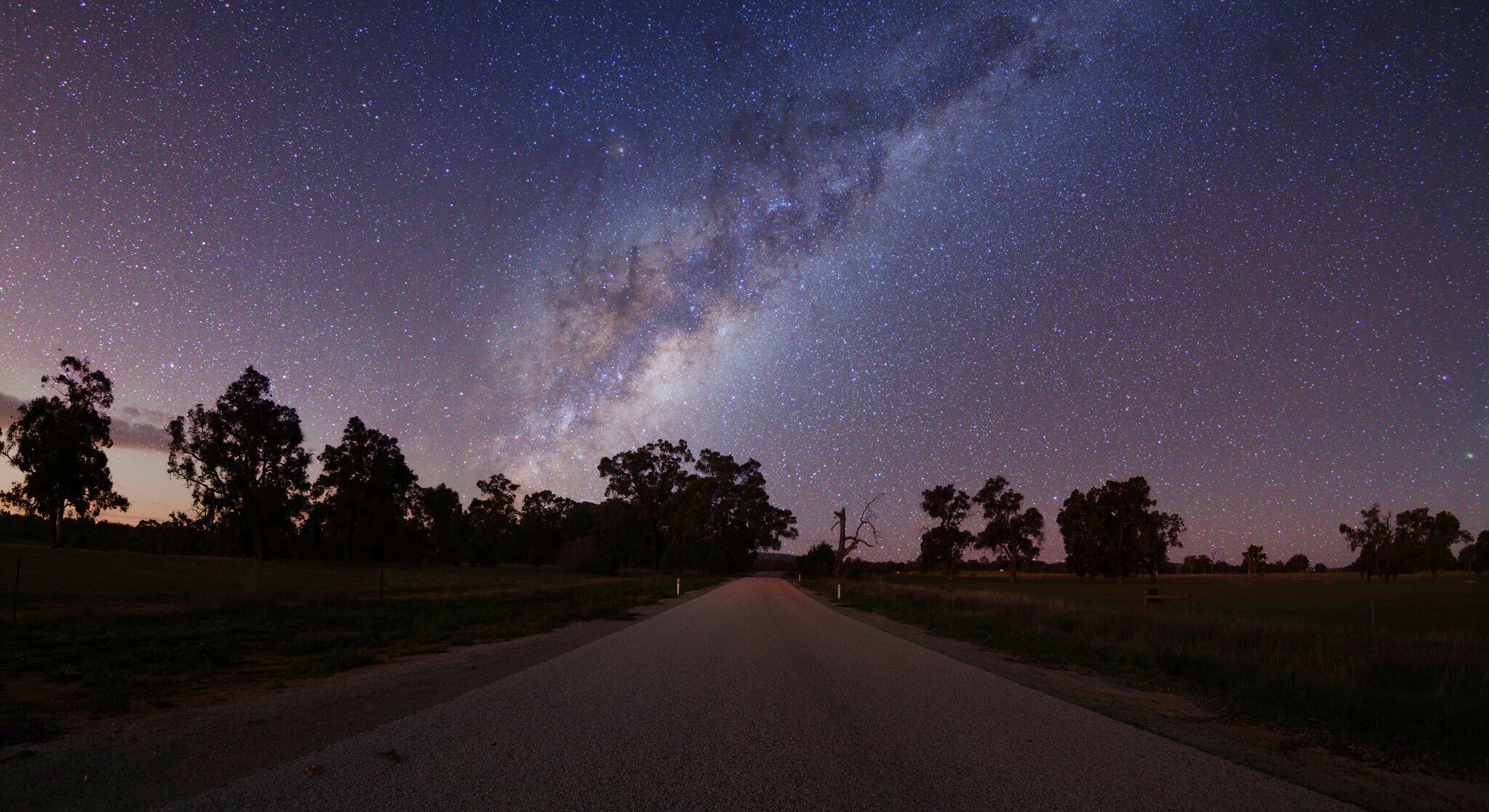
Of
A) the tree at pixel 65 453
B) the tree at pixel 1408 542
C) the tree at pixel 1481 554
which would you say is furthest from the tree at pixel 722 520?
the tree at pixel 1481 554

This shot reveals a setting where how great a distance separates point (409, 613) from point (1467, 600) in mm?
54479

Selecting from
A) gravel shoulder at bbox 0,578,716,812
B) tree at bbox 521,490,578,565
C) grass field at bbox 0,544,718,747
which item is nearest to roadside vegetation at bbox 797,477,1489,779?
gravel shoulder at bbox 0,578,716,812

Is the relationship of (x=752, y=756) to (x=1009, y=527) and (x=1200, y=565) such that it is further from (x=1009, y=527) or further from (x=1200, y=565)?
(x=1200, y=565)

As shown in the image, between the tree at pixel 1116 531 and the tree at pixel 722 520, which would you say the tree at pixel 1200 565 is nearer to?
the tree at pixel 1116 531

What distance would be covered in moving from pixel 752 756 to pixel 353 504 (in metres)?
81.8

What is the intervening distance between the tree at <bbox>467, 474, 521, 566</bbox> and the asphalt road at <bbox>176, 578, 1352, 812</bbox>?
3851 inches

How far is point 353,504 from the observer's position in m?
75.1

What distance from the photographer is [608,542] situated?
8269 cm

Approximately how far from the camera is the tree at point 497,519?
10056 cm

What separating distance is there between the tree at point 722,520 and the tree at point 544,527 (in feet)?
98.4

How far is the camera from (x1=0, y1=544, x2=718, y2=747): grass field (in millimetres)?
9055

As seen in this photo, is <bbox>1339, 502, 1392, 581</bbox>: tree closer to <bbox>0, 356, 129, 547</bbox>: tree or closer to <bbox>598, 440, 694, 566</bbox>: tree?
<bbox>598, 440, 694, 566</bbox>: tree

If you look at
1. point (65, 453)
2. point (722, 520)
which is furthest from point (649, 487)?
point (65, 453)

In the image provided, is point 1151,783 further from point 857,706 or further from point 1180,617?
point 1180,617
